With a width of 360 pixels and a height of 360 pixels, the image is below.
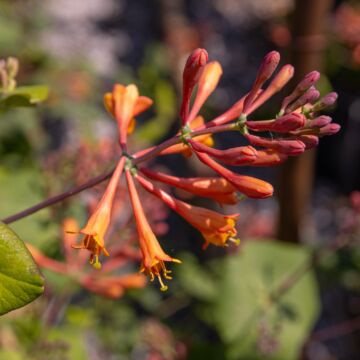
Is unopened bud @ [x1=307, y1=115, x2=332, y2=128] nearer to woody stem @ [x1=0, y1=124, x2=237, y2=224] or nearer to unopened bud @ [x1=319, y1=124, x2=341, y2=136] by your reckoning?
unopened bud @ [x1=319, y1=124, x2=341, y2=136]

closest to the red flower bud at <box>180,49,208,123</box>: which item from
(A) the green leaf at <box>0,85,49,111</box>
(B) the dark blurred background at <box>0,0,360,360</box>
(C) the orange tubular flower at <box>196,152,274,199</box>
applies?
(C) the orange tubular flower at <box>196,152,274,199</box>

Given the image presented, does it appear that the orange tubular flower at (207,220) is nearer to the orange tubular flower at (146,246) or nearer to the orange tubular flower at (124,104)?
the orange tubular flower at (146,246)

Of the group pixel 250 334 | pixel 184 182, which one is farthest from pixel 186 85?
pixel 250 334

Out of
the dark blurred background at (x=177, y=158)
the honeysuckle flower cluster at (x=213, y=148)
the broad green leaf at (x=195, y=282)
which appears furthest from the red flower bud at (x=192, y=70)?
the broad green leaf at (x=195, y=282)

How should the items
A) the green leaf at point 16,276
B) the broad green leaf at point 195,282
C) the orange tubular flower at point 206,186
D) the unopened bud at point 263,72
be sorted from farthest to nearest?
the broad green leaf at point 195,282 < the orange tubular flower at point 206,186 < the unopened bud at point 263,72 < the green leaf at point 16,276

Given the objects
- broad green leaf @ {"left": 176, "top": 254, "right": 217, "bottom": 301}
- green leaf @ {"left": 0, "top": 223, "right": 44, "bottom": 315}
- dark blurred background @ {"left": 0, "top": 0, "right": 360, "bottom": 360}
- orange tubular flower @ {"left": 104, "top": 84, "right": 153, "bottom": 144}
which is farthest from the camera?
broad green leaf @ {"left": 176, "top": 254, "right": 217, "bottom": 301}
